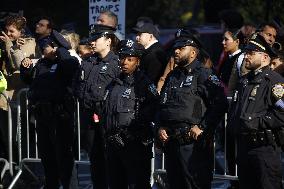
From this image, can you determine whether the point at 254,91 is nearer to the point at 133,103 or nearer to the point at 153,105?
the point at 153,105

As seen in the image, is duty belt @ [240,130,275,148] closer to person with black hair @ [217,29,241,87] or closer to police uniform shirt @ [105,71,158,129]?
police uniform shirt @ [105,71,158,129]

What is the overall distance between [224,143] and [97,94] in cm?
192

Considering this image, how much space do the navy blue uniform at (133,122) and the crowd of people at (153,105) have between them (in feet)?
0.03

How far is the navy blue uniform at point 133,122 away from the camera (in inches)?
334

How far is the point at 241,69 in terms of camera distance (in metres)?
9.35

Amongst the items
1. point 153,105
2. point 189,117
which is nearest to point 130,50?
point 153,105

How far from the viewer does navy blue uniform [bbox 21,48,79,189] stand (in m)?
9.71

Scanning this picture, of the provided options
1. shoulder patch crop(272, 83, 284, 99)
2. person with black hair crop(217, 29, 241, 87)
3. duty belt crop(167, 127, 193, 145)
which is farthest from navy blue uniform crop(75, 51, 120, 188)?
shoulder patch crop(272, 83, 284, 99)

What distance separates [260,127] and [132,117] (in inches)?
56.7

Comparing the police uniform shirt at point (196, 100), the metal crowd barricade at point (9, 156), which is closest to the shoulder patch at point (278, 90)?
the police uniform shirt at point (196, 100)

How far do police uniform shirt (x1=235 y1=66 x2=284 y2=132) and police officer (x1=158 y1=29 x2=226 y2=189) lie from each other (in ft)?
0.94

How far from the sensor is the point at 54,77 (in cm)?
971

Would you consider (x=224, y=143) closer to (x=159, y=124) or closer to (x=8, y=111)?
(x=159, y=124)

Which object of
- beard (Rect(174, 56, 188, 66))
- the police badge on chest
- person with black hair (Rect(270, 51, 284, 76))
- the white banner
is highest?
the white banner
